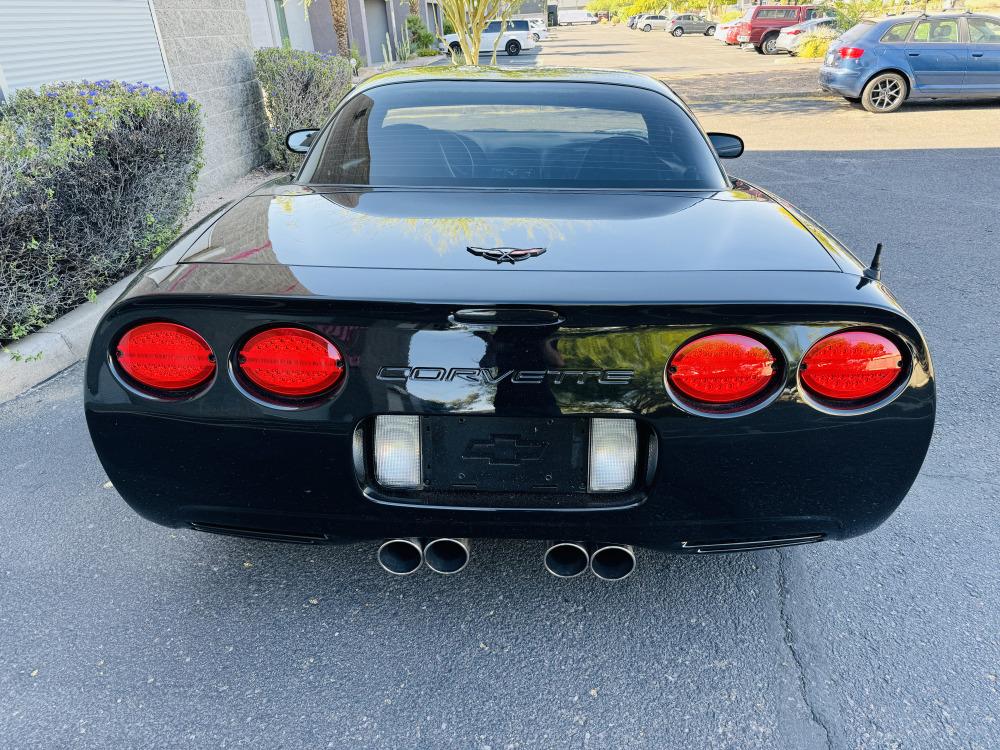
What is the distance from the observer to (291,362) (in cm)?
166

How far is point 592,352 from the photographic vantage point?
1595 mm

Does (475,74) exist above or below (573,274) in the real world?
above

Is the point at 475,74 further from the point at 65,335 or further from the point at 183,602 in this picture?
the point at 65,335

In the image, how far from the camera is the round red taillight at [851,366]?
1.64 m

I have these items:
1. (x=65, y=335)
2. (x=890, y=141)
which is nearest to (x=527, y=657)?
(x=65, y=335)

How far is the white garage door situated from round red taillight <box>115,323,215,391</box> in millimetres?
4507

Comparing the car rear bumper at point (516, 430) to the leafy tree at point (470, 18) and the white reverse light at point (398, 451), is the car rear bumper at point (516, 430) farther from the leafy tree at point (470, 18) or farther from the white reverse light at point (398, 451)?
the leafy tree at point (470, 18)

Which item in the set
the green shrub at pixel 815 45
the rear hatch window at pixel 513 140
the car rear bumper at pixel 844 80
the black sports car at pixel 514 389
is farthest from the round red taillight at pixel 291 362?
the green shrub at pixel 815 45

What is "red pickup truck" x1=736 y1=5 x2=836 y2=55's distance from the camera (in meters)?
29.9

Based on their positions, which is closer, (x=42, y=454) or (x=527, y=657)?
(x=527, y=657)

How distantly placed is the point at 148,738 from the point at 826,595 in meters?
1.92

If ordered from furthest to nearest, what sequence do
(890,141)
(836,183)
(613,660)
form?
(890,141) < (836,183) < (613,660)

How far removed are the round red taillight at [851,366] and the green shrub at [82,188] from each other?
3.75 metres

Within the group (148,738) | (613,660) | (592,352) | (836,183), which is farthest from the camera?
(836,183)
